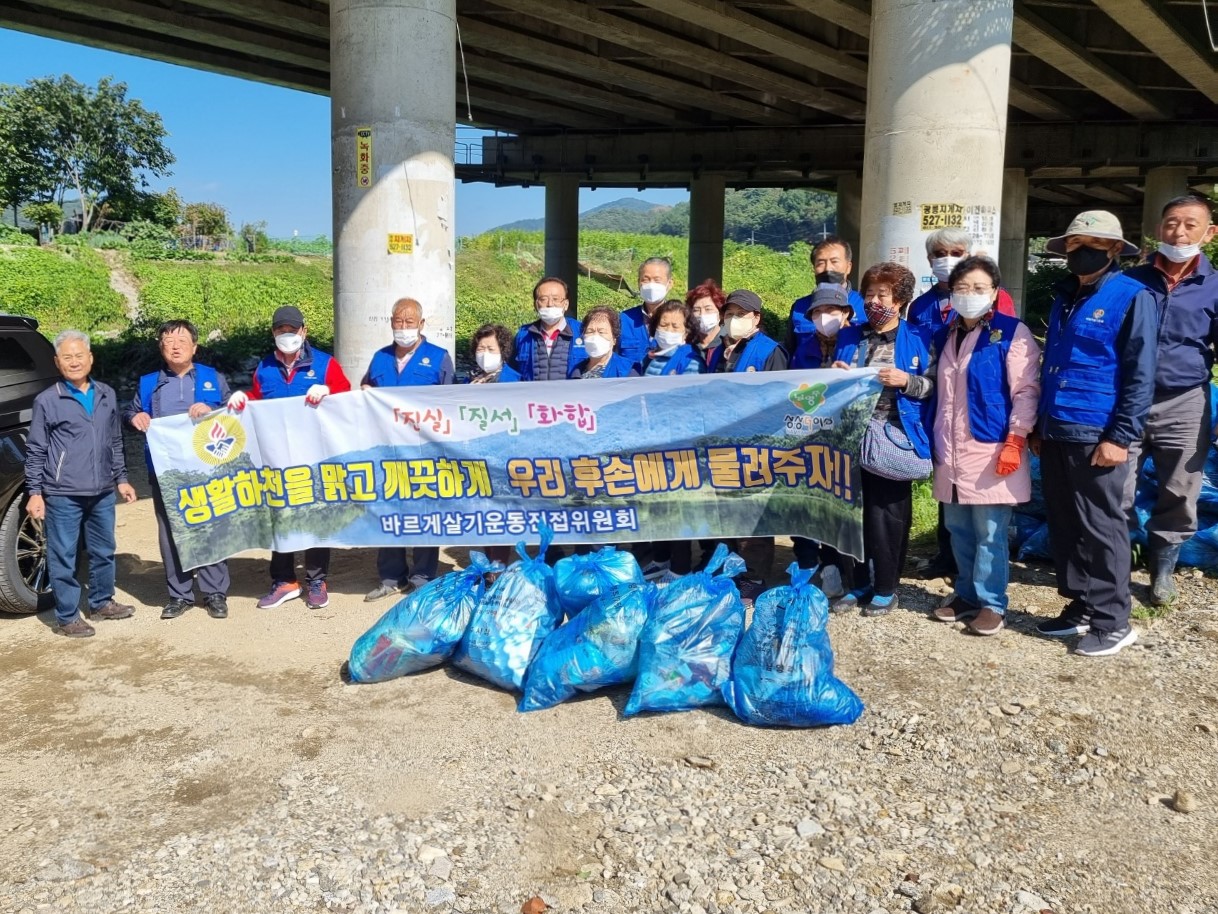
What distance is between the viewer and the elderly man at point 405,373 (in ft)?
19.8

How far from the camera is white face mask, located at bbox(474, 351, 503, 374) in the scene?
20.8ft

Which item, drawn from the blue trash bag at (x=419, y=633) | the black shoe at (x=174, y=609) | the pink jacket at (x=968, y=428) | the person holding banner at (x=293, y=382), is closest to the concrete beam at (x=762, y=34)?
the person holding banner at (x=293, y=382)

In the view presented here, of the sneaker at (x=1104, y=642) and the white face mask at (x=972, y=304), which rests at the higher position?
the white face mask at (x=972, y=304)

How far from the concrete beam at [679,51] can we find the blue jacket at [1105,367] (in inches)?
523

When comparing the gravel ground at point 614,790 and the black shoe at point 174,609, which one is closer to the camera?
the gravel ground at point 614,790

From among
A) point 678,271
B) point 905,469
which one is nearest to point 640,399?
point 905,469

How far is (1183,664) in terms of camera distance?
4816mm

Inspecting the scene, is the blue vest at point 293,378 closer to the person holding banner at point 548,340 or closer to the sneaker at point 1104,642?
the person holding banner at point 548,340

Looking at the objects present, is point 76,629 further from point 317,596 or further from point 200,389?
point 200,389

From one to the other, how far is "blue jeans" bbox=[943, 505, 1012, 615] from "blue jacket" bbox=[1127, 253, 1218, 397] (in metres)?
1.08

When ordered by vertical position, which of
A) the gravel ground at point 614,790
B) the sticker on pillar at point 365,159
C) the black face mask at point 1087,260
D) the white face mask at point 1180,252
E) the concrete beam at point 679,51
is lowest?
the gravel ground at point 614,790

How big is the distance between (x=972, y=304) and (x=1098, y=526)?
121cm

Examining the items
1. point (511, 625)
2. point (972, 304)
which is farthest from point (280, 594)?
point (972, 304)

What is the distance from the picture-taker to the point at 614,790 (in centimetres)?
384
